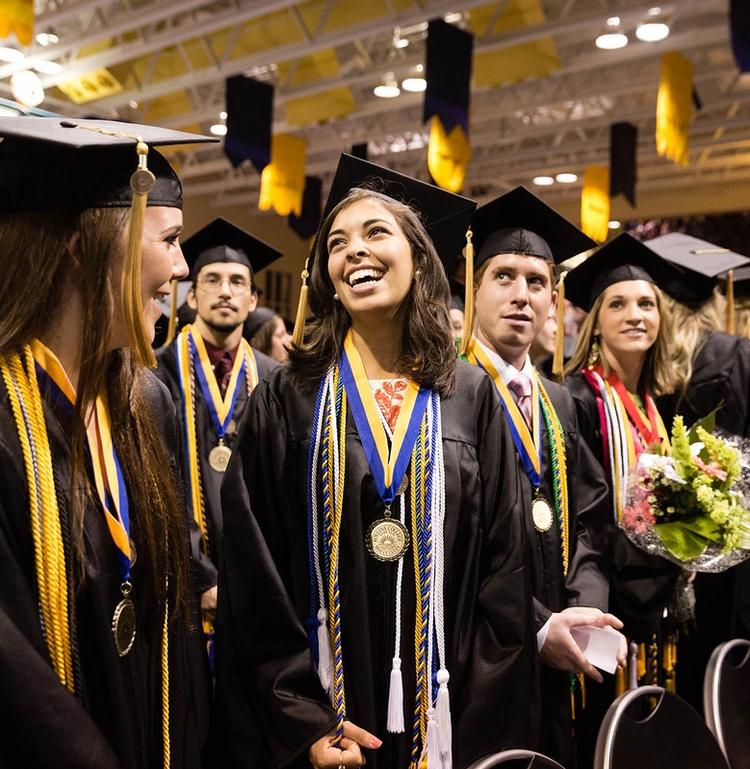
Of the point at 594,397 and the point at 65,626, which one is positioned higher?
the point at 594,397

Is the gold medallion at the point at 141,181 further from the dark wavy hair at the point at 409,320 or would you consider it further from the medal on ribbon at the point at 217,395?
the medal on ribbon at the point at 217,395

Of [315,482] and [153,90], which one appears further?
[153,90]

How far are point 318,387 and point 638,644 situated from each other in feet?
5.97

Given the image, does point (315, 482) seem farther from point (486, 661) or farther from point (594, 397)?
point (594, 397)

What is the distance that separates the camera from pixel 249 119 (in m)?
9.53

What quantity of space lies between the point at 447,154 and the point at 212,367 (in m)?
5.17

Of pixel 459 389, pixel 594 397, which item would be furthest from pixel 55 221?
pixel 594 397

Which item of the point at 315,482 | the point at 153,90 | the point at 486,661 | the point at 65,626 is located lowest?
the point at 486,661

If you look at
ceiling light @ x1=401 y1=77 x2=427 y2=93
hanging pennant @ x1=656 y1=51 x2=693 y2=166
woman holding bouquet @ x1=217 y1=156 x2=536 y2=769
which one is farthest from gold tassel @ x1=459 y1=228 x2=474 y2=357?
ceiling light @ x1=401 y1=77 x2=427 y2=93

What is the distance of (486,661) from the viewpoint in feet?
6.56

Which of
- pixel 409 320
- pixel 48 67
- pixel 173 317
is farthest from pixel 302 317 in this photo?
pixel 48 67

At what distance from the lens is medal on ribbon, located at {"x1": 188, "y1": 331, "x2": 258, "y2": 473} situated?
3980mm

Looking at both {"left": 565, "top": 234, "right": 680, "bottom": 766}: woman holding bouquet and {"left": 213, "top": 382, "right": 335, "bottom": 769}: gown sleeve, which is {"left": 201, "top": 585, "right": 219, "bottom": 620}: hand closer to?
{"left": 213, "top": 382, "right": 335, "bottom": 769}: gown sleeve

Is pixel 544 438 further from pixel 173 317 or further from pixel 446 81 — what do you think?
pixel 446 81
